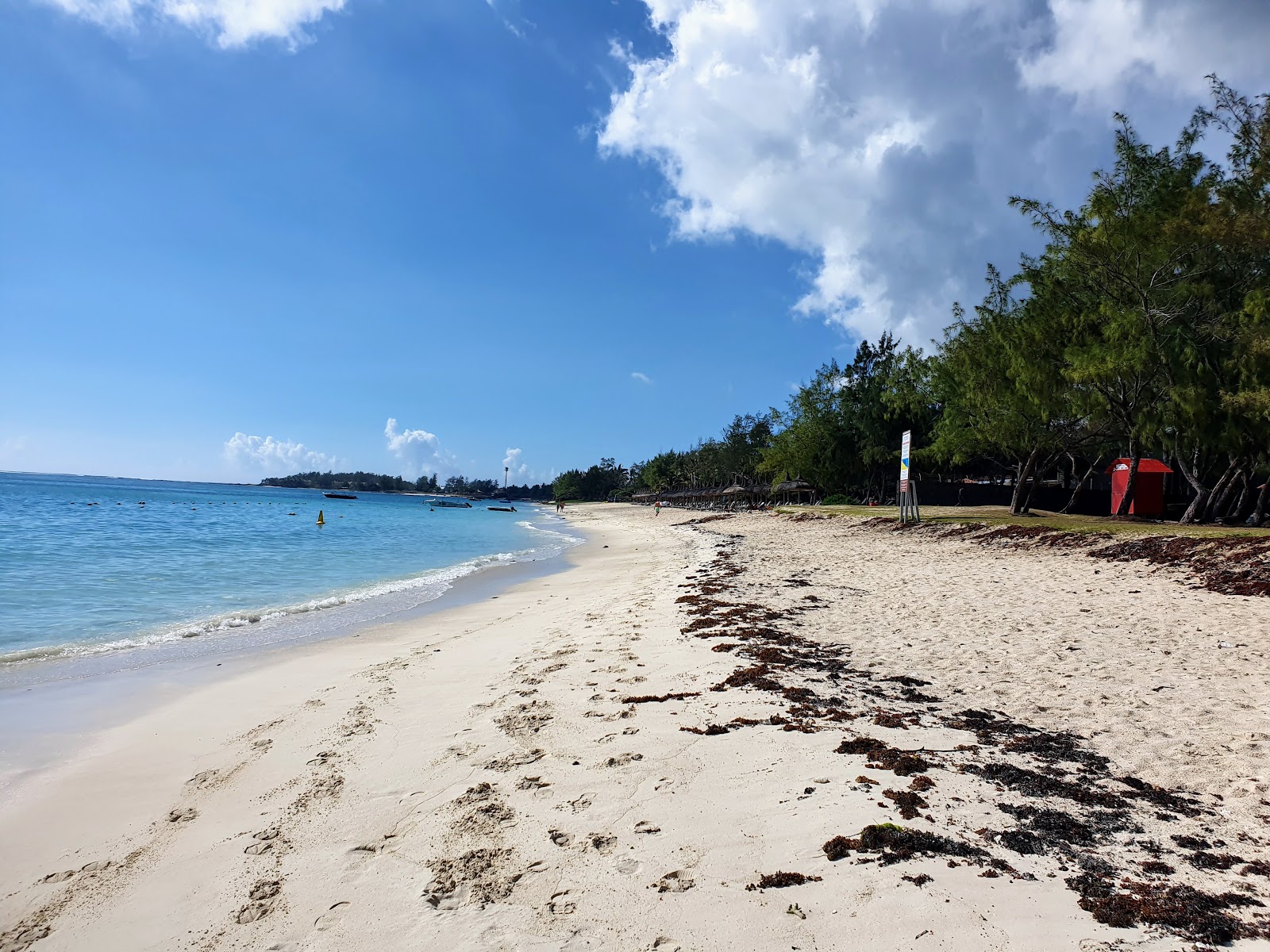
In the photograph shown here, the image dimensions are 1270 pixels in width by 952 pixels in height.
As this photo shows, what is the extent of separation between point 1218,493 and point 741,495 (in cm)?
5527

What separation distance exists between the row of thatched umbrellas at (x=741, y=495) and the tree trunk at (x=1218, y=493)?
35.7 meters

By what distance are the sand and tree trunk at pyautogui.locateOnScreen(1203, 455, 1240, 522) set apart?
17.6 metres

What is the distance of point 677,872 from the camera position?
10.8 feet

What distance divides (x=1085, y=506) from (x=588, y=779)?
36.6 metres

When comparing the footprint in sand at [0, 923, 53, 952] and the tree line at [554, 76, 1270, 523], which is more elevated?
the tree line at [554, 76, 1270, 523]

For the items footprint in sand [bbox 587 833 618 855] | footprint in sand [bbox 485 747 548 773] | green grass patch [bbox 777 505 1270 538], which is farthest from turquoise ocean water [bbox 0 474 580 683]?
green grass patch [bbox 777 505 1270 538]

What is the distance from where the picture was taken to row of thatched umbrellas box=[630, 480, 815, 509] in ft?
196

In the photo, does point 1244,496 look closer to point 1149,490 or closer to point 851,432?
point 1149,490

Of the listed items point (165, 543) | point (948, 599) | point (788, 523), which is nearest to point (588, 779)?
point (948, 599)

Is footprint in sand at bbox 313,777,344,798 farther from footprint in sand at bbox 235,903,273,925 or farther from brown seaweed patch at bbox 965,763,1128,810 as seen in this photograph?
brown seaweed patch at bbox 965,763,1128,810

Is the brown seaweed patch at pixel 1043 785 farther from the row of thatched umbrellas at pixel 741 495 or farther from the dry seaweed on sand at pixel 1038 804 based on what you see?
the row of thatched umbrellas at pixel 741 495

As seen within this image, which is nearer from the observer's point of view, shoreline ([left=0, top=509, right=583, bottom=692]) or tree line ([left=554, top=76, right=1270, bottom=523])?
shoreline ([left=0, top=509, right=583, bottom=692])

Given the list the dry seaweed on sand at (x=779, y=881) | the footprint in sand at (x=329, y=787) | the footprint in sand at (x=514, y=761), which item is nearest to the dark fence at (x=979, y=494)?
the footprint in sand at (x=514, y=761)

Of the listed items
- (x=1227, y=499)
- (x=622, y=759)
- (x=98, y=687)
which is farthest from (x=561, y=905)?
(x=1227, y=499)
